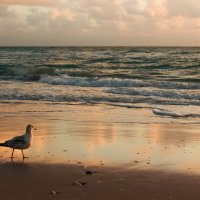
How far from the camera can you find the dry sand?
655cm

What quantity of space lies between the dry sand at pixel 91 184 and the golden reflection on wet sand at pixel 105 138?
18.2 inches

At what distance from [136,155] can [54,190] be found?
2487mm

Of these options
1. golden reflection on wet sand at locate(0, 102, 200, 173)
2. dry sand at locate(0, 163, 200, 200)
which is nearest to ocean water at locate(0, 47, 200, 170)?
golden reflection on wet sand at locate(0, 102, 200, 173)

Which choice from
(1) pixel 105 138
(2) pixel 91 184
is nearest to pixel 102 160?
(2) pixel 91 184

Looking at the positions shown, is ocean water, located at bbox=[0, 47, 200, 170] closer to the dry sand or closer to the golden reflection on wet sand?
the golden reflection on wet sand

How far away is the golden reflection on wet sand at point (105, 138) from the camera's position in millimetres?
8570

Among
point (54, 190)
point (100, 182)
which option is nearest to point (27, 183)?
point (54, 190)

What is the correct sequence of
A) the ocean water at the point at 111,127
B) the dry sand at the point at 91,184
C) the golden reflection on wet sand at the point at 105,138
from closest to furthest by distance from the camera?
1. the dry sand at the point at 91,184
2. the golden reflection on wet sand at the point at 105,138
3. the ocean water at the point at 111,127

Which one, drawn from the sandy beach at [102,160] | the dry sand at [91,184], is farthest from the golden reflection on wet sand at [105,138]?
the dry sand at [91,184]

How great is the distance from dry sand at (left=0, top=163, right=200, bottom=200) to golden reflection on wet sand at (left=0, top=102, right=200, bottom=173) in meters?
0.46

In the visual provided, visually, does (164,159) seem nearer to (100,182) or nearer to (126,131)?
(100,182)

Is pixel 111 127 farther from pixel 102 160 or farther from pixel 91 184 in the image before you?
pixel 91 184

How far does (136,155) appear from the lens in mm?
8930

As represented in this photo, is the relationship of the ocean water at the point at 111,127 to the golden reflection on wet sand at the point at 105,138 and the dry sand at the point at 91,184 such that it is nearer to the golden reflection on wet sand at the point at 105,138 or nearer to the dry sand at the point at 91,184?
the golden reflection on wet sand at the point at 105,138
